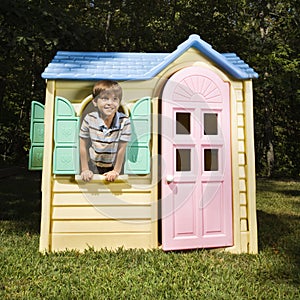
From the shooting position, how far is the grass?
3.22 metres

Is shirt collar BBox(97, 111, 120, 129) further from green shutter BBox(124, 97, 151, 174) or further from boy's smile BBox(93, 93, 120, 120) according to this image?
green shutter BBox(124, 97, 151, 174)

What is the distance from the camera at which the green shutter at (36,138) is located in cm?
464

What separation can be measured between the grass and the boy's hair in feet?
6.47

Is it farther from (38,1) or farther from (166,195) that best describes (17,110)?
(166,195)

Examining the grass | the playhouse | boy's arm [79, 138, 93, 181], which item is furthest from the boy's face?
the grass

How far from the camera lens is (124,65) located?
5.02m

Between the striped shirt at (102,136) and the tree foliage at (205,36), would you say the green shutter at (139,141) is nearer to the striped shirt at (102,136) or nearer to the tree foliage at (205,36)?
the striped shirt at (102,136)

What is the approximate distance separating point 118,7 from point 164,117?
41.4ft

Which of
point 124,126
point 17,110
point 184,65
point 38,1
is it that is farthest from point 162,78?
point 17,110

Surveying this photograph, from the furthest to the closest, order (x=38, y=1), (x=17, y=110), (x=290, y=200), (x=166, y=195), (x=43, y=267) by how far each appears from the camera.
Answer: (x=17, y=110) → (x=290, y=200) → (x=38, y=1) → (x=166, y=195) → (x=43, y=267)

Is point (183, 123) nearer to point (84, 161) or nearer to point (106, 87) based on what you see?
point (106, 87)

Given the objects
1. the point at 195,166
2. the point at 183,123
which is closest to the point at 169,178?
the point at 195,166

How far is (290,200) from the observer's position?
955 centimetres

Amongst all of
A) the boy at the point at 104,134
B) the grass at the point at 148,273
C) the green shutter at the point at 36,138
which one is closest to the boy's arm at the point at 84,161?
the boy at the point at 104,134
